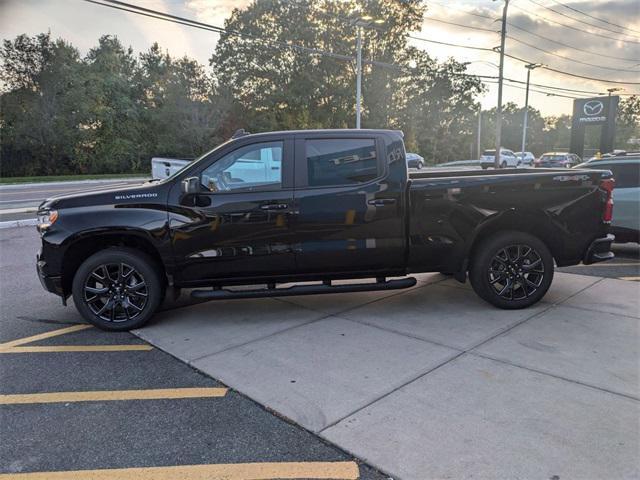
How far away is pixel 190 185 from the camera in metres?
4.65

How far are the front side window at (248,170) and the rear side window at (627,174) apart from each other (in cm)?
623

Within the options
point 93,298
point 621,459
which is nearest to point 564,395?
point 621,459

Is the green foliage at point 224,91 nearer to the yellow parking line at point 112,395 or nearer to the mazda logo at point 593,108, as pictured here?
the mazda logo at point 593,108

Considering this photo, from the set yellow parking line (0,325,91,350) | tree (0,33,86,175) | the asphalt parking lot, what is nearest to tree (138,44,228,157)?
tree (0,33,86,175)

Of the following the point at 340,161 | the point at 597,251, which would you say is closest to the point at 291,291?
the point at 340,161

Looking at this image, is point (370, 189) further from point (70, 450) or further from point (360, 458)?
point (70, 450)

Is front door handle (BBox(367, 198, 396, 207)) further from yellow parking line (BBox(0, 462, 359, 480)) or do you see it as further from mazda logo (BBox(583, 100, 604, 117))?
mazda logo (BBox(583, 100, 604, 117))

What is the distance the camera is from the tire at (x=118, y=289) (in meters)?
4.77

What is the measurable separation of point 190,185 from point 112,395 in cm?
202

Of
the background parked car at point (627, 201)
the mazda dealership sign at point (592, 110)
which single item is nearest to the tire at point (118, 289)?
the background parked car at point (627, 201)

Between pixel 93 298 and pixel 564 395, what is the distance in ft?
14.1

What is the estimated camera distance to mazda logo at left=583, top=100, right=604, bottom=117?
32625 millimetres

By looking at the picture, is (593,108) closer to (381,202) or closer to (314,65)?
(314,65)

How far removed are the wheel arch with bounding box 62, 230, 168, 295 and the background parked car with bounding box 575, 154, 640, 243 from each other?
23.5 feet
